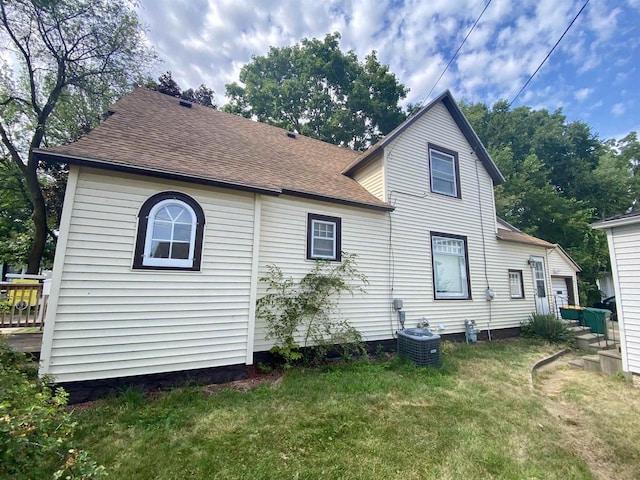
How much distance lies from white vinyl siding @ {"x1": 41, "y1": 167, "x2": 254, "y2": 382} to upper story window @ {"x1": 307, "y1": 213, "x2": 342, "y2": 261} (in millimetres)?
1863

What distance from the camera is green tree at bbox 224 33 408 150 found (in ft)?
68.5

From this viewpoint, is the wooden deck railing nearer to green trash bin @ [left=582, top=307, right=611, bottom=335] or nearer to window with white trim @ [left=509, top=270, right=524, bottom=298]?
window with white trim @ [left=509, top=270, right=524, bottom=298]

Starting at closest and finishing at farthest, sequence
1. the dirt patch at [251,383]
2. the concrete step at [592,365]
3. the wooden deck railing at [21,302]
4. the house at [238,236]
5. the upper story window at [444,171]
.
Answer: the house at [238,236] → the dirt patch at [251,383] → the concrete step at [592,365] → the wooden deck railing at [21,302] → the upper story window at [444,171]

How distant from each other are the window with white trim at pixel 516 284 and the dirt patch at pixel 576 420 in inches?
154

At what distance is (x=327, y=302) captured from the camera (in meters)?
6.59

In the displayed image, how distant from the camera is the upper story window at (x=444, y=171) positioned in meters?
9.58

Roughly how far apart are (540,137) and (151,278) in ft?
105

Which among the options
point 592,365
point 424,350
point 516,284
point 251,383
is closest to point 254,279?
point 251,383

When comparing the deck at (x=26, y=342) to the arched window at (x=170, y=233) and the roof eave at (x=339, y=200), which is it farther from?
the roof eave at (x=339, y=200)

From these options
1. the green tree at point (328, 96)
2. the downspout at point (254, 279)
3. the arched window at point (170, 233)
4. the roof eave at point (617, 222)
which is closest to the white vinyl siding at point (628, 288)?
the roof eave at point (617, 222)

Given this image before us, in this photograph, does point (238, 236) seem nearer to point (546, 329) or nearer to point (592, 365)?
point (592, 365)

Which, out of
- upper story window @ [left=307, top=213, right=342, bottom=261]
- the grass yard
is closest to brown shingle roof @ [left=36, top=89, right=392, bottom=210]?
upper story window @ [left=307, top=213, right=342, bottom=261]

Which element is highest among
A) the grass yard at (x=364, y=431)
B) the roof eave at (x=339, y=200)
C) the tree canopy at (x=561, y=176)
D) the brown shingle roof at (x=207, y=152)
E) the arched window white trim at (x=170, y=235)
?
the tree canopy at (x=561, y=176)

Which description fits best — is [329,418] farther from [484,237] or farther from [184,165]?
[484,237]
